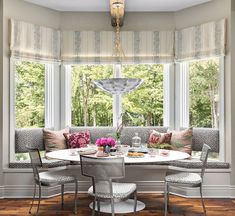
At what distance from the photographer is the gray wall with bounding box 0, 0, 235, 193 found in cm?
457

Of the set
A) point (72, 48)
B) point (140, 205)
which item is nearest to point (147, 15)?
point (72, 48)

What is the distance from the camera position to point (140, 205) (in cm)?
417

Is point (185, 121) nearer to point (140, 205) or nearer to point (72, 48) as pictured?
point (140, 205)

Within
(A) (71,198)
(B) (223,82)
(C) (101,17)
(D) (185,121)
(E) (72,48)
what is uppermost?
(C) (101,17)

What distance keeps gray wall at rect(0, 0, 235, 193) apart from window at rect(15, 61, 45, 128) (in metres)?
0.38

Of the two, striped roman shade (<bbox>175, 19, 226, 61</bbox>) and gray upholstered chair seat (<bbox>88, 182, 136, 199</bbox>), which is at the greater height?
striped roman shade (<bbox>175, 19, 226, 61</bbox>)

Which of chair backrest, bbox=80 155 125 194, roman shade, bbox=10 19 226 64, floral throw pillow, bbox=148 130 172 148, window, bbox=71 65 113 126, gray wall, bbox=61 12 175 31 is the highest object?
gray wall, bbox=61 12 175 31

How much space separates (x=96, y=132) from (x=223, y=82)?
2.00 metres

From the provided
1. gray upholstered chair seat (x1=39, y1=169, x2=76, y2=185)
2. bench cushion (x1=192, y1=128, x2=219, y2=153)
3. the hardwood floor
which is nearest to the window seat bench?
bench cushion (x1=192, y1=128, x2=219, y2=153)

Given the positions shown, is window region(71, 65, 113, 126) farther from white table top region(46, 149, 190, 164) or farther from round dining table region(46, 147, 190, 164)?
white table top region(46, 149, 190, 164)

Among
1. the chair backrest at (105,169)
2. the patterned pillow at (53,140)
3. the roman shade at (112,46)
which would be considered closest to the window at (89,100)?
the roman shade at (112,46)

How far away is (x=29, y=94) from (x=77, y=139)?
1.03m

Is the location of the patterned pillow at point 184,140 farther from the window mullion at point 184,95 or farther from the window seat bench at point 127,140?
the window mullion at point 184,95

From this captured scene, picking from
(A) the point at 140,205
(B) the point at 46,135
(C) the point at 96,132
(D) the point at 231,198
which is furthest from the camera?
(C) the point at 96,132
